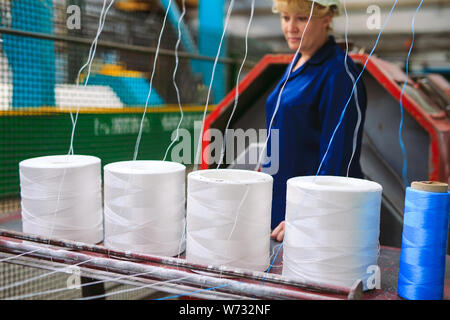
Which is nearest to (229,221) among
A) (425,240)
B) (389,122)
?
(425,240)

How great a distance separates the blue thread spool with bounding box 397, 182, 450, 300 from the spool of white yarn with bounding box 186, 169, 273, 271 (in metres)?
0.30

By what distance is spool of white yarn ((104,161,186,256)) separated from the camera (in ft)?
3.30

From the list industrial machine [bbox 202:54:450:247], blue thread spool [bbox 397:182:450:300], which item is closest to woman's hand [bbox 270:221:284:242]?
blue thread spool [bbox 397:182:450:300]

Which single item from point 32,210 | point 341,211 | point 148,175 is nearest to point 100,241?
point 32,210

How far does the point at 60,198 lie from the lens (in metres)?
1.11

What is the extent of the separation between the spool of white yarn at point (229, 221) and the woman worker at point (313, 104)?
23 centimetres

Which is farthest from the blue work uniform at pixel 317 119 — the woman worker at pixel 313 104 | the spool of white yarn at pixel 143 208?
the spool of white yarn at pixel 143 208

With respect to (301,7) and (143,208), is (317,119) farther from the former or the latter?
(143,208)

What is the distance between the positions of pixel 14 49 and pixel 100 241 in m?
2.04

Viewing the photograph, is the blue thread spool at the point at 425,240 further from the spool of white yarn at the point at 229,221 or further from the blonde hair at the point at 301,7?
the blonde hair at the point at 301,7

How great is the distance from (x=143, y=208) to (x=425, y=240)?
0.62 metres

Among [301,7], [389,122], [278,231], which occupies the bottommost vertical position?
[278,231]

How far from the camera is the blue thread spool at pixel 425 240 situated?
30.7 inches

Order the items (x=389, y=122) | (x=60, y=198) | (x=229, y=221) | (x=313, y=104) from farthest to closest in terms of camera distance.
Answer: (x=389, y=122) → (x=313, y=104) → (x=60, y=198) → (x=229, y=221)
